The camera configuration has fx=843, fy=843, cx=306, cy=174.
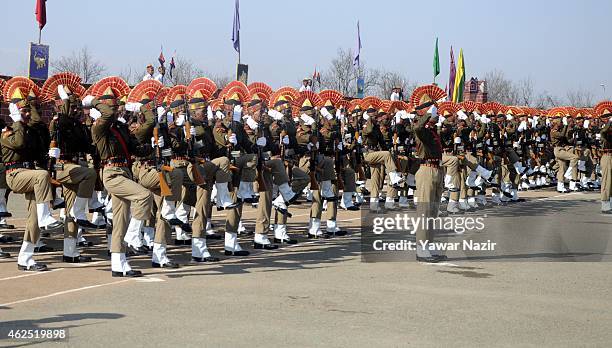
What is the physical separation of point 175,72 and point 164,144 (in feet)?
152

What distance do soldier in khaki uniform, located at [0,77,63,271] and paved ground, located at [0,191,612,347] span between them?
0.50 meters

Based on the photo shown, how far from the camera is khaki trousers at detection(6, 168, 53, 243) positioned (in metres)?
11.1

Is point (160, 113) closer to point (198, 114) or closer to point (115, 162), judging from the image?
point (198, 114)

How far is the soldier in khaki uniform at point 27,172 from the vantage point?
1105cm

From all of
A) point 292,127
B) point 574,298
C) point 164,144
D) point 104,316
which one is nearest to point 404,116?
point 292,127

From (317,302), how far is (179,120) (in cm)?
468

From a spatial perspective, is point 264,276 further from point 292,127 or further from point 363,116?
point 363,116

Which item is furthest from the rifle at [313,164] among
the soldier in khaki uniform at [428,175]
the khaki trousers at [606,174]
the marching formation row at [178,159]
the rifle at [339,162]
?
the khaki trousers at [606,174]

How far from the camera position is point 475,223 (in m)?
17.9

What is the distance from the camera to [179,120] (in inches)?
500

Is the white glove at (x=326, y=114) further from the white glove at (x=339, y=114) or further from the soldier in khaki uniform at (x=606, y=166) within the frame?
the soldier in khaki uniform at (x=606, y=166)

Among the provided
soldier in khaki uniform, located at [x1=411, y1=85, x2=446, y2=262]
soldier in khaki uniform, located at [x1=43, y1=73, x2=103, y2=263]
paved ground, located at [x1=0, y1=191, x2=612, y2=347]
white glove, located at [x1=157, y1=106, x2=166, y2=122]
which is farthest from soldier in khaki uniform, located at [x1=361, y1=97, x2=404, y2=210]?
soldier in khaki uniform, located at [x1=43, y1=73, x2=103, y2=263]

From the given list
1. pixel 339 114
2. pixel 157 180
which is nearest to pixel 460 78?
pixel 339 114

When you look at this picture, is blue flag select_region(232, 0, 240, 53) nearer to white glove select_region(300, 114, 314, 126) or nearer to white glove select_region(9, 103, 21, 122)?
white glove select_region(300, 114, 314, 126)
